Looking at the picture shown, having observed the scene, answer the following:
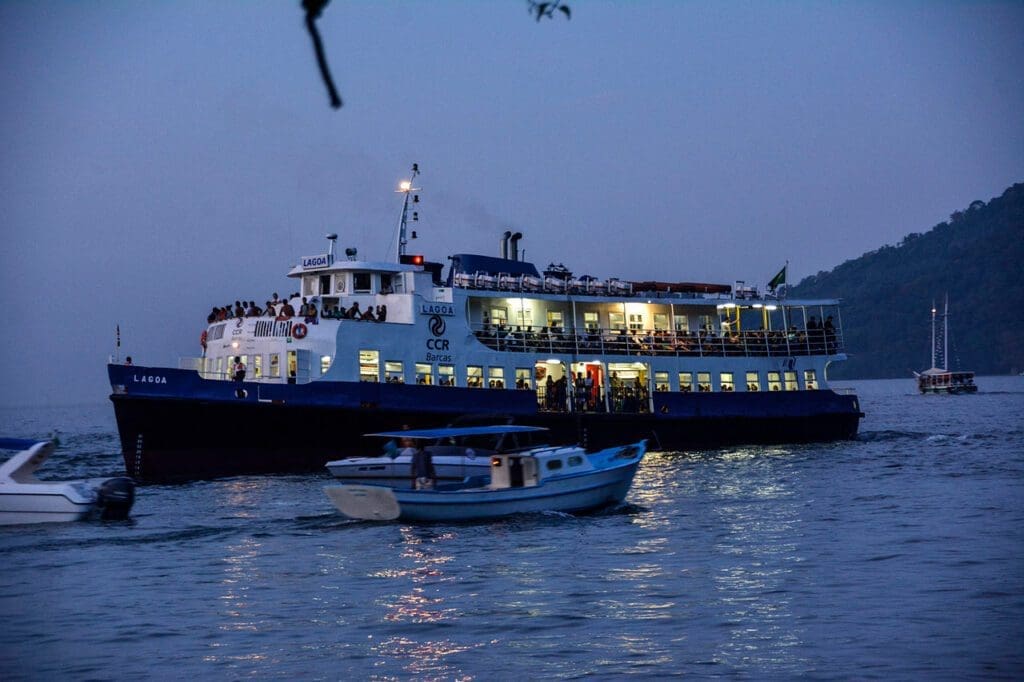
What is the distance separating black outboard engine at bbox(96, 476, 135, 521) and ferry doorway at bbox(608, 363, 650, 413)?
2051 centimetres

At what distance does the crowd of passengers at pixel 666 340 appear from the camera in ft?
140

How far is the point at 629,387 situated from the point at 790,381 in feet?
26.6

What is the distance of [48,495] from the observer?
26.1m

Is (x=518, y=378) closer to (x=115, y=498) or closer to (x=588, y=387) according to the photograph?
(x=588, y=387)

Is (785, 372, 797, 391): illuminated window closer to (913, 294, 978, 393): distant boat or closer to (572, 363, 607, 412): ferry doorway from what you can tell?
(572, 363, 607, 412): ferry doorway

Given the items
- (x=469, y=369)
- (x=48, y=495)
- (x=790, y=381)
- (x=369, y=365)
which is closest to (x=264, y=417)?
(x=369, y=365)

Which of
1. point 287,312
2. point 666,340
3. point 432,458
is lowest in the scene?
point 432,458

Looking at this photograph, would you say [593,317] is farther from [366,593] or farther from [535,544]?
[366,593]

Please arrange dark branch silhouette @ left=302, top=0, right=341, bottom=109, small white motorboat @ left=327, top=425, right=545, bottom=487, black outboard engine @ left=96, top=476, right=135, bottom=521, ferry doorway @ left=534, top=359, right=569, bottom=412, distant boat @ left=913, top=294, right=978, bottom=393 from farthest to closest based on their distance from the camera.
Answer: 1. distant boat @ left=913, top=294, right=978, bottom=393
2. ferry doorway @ left=534, top=359, right=569, bottom=412
3. small white motorboat @ left=327, top=425, right=545, bottom=487
4. black outboard engine @ left=96, top=476, right=135, bottom=521
5. dark branch silhouette @ left=302, top=0, right=341, bottom=109

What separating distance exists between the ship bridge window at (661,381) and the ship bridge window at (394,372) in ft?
37.1

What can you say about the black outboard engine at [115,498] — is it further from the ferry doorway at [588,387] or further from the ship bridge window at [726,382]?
the ship bridge window at [726,382]

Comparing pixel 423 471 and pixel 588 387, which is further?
pixel 588 387

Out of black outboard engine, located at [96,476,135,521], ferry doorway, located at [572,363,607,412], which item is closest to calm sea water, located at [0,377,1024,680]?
black outboard engine, located at [96,476,135,521]

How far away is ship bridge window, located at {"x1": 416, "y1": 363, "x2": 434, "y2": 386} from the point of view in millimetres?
39594
